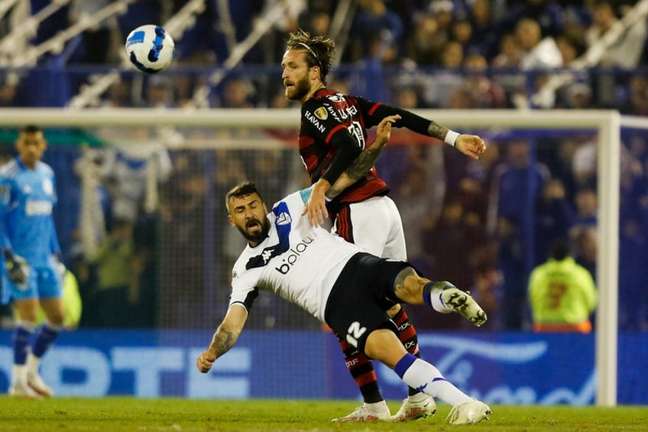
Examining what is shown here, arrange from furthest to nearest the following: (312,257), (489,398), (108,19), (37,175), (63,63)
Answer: (108,19)
(63,63)
(489,398)
(37,175)
(312,257)

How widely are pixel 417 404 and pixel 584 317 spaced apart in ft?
24.8

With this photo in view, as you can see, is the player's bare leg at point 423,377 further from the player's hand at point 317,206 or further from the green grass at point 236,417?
the player's hand at point 317,206

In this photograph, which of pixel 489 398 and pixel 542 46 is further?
pixel 542 46

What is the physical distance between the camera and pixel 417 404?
381 inches

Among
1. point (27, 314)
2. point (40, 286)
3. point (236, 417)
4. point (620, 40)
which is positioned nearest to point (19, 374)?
point (27, 314)

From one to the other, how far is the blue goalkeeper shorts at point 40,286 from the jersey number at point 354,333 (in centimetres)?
664

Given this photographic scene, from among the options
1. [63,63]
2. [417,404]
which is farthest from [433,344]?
[417,404]

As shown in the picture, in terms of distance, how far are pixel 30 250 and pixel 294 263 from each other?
20.8ft

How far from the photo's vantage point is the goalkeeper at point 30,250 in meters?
14.9

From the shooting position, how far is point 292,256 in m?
9.28

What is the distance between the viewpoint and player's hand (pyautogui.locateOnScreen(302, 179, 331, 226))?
9.29 m

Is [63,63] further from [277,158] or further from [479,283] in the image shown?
[479,283]

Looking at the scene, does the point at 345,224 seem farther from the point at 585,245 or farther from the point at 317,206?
the point at 585,245

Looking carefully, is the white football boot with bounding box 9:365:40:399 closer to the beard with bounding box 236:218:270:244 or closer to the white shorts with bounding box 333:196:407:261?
the white shorts with bounding box 333:196:407:261
